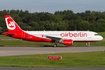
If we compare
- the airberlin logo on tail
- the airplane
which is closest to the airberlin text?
the airplane

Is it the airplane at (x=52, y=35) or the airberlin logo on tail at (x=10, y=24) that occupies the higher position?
the airberlin logo on tail at (x=10, y=24)

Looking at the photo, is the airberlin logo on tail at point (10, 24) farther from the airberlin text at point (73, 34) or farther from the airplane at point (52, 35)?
the airberlin text at point (73, 34)

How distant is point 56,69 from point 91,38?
29.6 metres

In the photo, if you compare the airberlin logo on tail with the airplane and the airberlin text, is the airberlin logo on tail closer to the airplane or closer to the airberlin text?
the airplane

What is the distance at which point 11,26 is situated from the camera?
48562 mm

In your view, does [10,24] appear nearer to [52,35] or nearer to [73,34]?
[52,35]

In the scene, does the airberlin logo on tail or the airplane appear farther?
the airberlin logo on tail

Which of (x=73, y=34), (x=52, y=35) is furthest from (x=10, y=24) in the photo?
(x=73, y=34)

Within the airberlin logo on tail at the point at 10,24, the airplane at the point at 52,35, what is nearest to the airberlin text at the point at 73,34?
the airplane at the point at 52,35

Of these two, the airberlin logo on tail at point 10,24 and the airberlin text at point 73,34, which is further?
the airberlin logo on tail at point 10,24

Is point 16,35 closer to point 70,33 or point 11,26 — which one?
point 11,26

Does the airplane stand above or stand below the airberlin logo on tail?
below

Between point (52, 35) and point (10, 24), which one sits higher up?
point (10, 24)

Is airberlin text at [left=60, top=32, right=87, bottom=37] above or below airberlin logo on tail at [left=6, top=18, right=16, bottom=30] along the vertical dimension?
below
